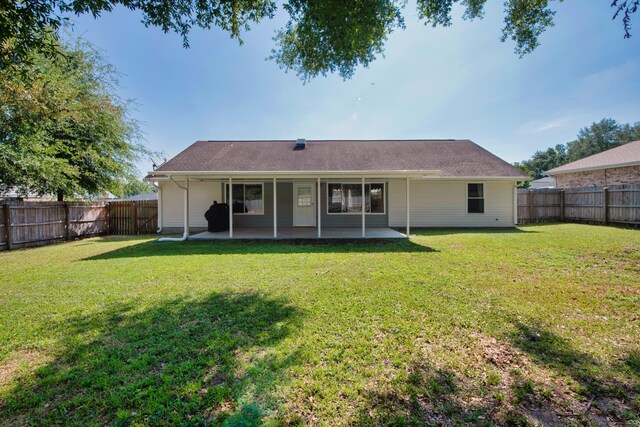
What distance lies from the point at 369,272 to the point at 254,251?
12.1 feet

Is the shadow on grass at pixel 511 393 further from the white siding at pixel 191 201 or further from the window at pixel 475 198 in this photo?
the white siding at pixel 191 201

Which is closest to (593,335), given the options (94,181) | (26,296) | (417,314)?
(417,314)

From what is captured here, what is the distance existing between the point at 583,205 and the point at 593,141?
41.4 metres

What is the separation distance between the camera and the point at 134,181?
1595 cm

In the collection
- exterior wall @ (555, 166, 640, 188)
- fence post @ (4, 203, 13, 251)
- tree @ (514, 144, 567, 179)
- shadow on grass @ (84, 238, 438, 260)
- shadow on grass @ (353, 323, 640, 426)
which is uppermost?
tree @ (514, 144, 567, 179)

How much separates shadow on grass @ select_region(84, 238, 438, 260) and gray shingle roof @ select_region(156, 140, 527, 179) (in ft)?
11.0

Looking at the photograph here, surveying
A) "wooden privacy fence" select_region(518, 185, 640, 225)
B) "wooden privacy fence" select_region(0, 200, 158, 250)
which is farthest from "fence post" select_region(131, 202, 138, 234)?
"wooden privacy fence" select_region(518, 185, 640, 225)

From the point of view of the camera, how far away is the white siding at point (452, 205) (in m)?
13.2

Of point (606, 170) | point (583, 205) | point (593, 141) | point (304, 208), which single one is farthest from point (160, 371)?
point (593, 141)

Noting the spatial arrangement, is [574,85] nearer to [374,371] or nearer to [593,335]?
[593,335]

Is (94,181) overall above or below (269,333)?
above

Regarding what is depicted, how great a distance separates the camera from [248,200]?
12.8m

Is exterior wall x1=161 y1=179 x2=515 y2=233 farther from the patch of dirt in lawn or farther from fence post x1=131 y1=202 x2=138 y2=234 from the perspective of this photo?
the patch of dirt in lawn

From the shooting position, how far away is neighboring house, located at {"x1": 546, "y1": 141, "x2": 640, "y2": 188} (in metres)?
15.0
